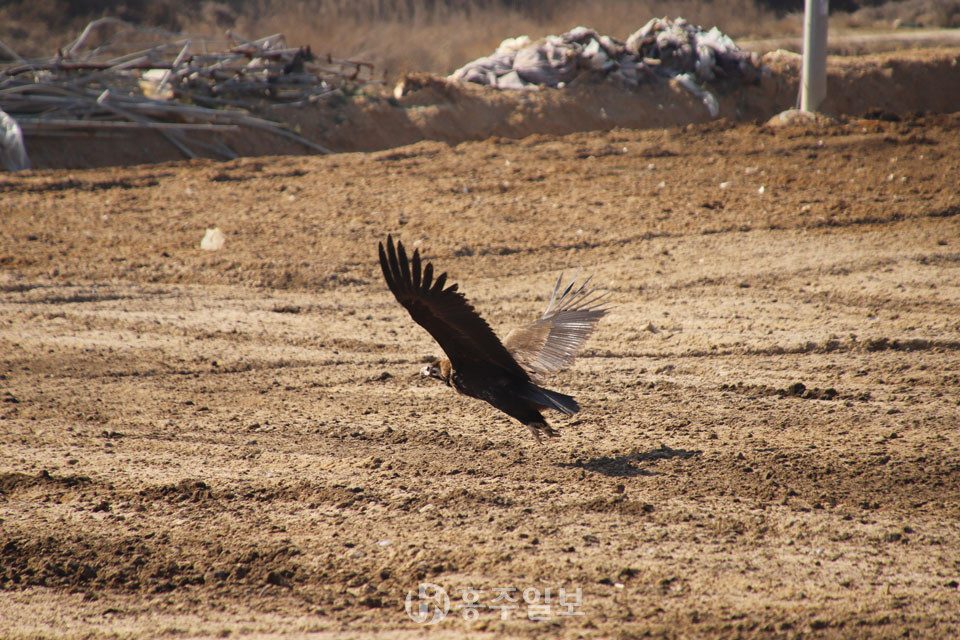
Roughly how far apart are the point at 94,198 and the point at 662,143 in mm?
8294

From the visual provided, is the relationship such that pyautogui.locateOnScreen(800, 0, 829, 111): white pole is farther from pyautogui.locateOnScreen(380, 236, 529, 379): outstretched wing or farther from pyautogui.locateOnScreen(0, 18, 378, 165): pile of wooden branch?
pyautogui.locateOnScreen(380, 236, 529, 379): outstretched wing

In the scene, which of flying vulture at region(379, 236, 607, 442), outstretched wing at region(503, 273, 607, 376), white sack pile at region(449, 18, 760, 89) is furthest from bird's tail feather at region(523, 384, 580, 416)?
white sack pile at region(449, 18, 760, 89)

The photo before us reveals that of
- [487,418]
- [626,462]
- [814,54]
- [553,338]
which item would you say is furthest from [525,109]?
[626,462]

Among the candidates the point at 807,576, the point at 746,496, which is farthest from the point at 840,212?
the point at 807,576

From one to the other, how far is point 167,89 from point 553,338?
11.5 meters

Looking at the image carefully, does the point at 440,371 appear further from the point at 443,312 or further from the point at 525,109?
the point at 525,109

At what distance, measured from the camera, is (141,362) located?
6.14m

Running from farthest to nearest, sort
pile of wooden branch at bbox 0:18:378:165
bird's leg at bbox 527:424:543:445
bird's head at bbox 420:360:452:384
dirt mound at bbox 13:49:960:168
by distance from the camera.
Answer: dirt mound at bbox 13:49:960:168
pile of wooden branch at bbox 0:18:378:165
bird's head at bbox 420:360:452:384
bird's leg at bbox 527:424:543:445

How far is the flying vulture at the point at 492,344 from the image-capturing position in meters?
3.75

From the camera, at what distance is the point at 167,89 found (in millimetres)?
13656

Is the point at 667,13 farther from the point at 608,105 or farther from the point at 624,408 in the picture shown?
the point at 624,408

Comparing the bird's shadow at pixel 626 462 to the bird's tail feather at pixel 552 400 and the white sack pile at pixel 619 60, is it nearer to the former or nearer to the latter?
the bird's tail feather at pixel 552 400

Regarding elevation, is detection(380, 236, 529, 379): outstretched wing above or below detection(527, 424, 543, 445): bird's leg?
above

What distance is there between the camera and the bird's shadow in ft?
14.0
